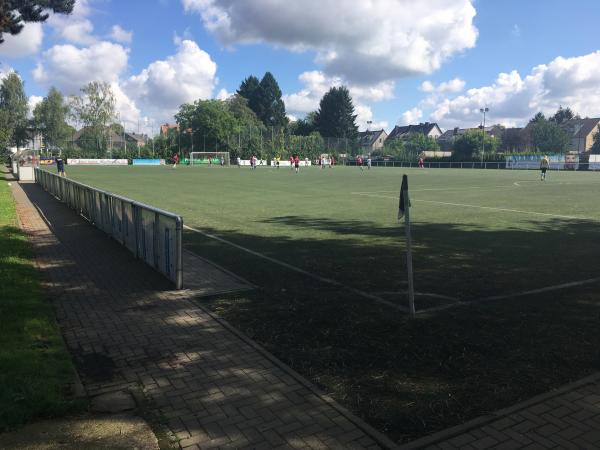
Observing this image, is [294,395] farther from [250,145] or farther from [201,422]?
[250,145]

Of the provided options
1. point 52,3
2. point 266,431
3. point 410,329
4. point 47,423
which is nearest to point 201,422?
point 266,431

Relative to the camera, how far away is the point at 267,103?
128m

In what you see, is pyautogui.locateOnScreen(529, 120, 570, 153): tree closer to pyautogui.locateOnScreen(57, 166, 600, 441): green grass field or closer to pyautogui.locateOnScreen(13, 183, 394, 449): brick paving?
pyautogui.locateOnScreen(57, 166, 600, 441): green grass field

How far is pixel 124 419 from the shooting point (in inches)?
135

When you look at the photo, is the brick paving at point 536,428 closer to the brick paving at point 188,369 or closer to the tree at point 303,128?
the brick paving at point 188,369

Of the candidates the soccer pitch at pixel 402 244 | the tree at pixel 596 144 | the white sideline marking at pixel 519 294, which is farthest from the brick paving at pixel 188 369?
the tree at pixel 596 144

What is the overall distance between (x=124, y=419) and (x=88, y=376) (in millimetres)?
896

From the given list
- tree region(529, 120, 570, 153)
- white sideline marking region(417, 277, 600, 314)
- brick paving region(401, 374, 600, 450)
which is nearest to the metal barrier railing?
white sideline marking region(417, 277, 600, 314)

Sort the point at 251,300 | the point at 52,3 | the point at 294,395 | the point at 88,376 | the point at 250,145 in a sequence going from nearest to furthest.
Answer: the point at 294,395
the point at 88,376
the point at 251,300
the point at 52,3
the point at 250,145

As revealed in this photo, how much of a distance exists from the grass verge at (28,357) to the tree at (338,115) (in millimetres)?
112412

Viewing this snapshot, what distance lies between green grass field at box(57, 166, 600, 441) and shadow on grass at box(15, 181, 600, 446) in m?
0.02

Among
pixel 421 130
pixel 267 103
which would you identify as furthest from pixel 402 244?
pixel 421 130

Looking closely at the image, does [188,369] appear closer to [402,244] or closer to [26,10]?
[402,244]

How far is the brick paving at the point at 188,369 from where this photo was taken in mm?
3287
